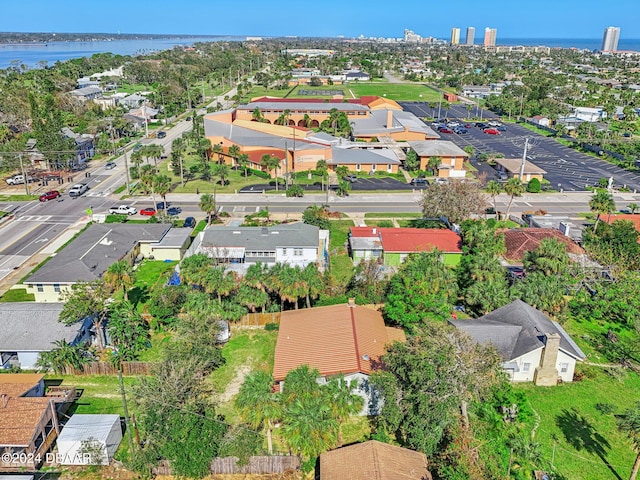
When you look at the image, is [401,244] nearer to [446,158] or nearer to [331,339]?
[331,339]

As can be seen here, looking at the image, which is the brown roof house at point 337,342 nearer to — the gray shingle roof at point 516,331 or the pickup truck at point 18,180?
the gray shingle roof at point 516,331

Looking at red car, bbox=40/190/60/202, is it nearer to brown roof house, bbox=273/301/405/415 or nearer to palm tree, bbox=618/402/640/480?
brown roof house, bbox=273/301/405/415

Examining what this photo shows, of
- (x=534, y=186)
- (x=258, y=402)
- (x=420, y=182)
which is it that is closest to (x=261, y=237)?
(x=258, y=402)

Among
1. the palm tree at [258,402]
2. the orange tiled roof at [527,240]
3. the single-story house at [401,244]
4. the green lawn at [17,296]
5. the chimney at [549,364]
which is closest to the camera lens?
the palm tree at [258,402]

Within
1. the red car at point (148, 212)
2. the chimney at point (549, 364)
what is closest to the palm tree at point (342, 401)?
the chimney at point (549, 364)

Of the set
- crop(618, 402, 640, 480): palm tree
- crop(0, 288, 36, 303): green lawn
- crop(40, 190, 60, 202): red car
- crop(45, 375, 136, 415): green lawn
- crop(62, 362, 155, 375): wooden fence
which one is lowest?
crop(45, 375, 136, 415): green lawn

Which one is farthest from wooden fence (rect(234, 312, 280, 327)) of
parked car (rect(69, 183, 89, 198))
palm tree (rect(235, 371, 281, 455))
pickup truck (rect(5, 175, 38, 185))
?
pickup truck (rect(5, 175, 38, 185))

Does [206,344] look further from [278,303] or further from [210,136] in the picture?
[210,136]
